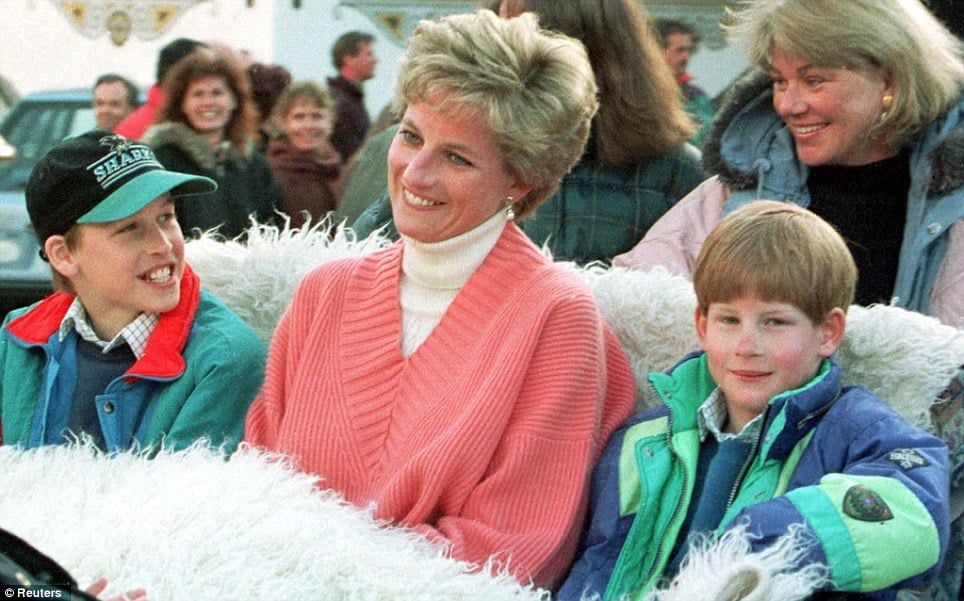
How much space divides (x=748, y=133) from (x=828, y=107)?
0.25 metres

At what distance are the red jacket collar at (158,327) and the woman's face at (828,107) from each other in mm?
1357

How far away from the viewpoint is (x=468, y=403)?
111 inches

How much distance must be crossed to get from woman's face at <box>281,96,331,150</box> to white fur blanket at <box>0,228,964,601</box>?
3.02 meters

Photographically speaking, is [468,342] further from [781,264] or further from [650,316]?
[781,264]

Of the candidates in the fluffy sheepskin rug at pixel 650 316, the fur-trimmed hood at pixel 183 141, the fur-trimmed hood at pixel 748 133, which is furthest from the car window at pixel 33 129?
the fur-trimmed hood at pixel 748 133

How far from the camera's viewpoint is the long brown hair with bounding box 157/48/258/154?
17.5 ft

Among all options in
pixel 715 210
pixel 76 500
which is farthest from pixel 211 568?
pixel 715 210

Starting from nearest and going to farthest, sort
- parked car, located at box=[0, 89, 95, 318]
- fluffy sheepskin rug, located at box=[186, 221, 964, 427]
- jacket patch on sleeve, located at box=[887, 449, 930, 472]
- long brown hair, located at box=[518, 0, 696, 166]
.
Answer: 1. jacket patch on sleeve, located at box=[887, 449, 930, 472]
2. fluffy sheepskin rug, located at box=[186, 221, 964, 427]
3. long brown hair, located at box=[518, 0, 696, 166]
4. parked car, located at box=[0, 89, 95, 318]

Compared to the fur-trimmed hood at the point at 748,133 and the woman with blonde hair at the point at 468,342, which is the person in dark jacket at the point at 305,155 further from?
the woman with blonde hair at the point at 468,342

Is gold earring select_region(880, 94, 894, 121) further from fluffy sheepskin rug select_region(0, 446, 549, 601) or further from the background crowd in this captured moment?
fluffy sheepskin rug select_region(0, 446, 549, 601)

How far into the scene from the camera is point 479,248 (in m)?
2.99

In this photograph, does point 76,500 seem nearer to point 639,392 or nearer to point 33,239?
point 639,392

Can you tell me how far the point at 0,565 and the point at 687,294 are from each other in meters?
1.69

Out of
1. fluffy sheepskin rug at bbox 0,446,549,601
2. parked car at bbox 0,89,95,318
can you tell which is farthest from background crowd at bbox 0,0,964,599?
parked car at bbox 0,89,95,318
